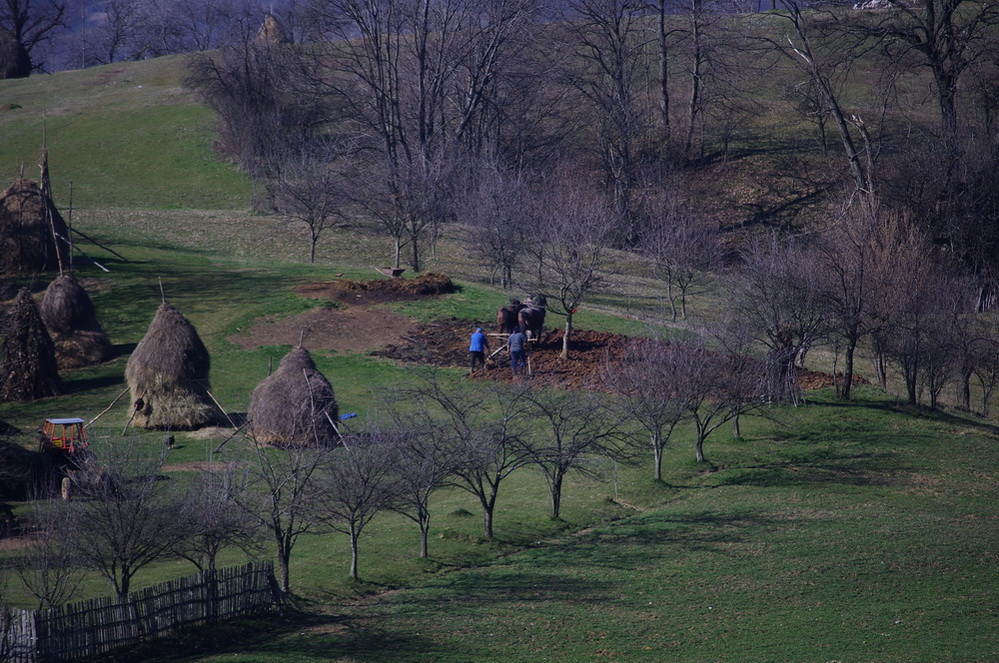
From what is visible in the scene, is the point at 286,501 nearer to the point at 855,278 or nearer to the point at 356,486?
the point at 356,486

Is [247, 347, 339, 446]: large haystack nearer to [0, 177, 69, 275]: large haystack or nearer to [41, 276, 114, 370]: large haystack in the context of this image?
[41, 276, 114, 370]: large haystack

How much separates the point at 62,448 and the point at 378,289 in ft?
59.6

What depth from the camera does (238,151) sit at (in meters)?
72.1

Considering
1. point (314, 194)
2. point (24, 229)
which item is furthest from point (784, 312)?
point (24, 229)

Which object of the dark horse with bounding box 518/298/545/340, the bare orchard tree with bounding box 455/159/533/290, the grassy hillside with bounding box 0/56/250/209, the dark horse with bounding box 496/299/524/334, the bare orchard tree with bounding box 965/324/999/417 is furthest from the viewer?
the grassy hillside with bounding box 0/56/250/209

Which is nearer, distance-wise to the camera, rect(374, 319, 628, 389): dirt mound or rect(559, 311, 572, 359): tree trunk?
rect(374, 319, 628, 389): dirt mound

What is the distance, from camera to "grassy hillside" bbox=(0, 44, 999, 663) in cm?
1598

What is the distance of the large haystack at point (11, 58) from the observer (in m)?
96.2

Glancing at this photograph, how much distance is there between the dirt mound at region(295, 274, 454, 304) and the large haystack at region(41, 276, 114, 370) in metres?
8.54

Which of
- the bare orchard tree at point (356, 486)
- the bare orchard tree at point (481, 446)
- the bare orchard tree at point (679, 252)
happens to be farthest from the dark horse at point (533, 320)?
the bare orchard tree at point (356, 486)

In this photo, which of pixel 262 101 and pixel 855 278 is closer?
pixel 855 278

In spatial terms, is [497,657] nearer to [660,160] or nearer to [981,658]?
[981,658]

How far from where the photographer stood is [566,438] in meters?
23.5

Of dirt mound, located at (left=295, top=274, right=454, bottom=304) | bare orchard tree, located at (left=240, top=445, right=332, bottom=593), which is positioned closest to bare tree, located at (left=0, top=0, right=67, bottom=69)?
dirt mound, located at (left=295, top=274, right=454, bottom=304)
